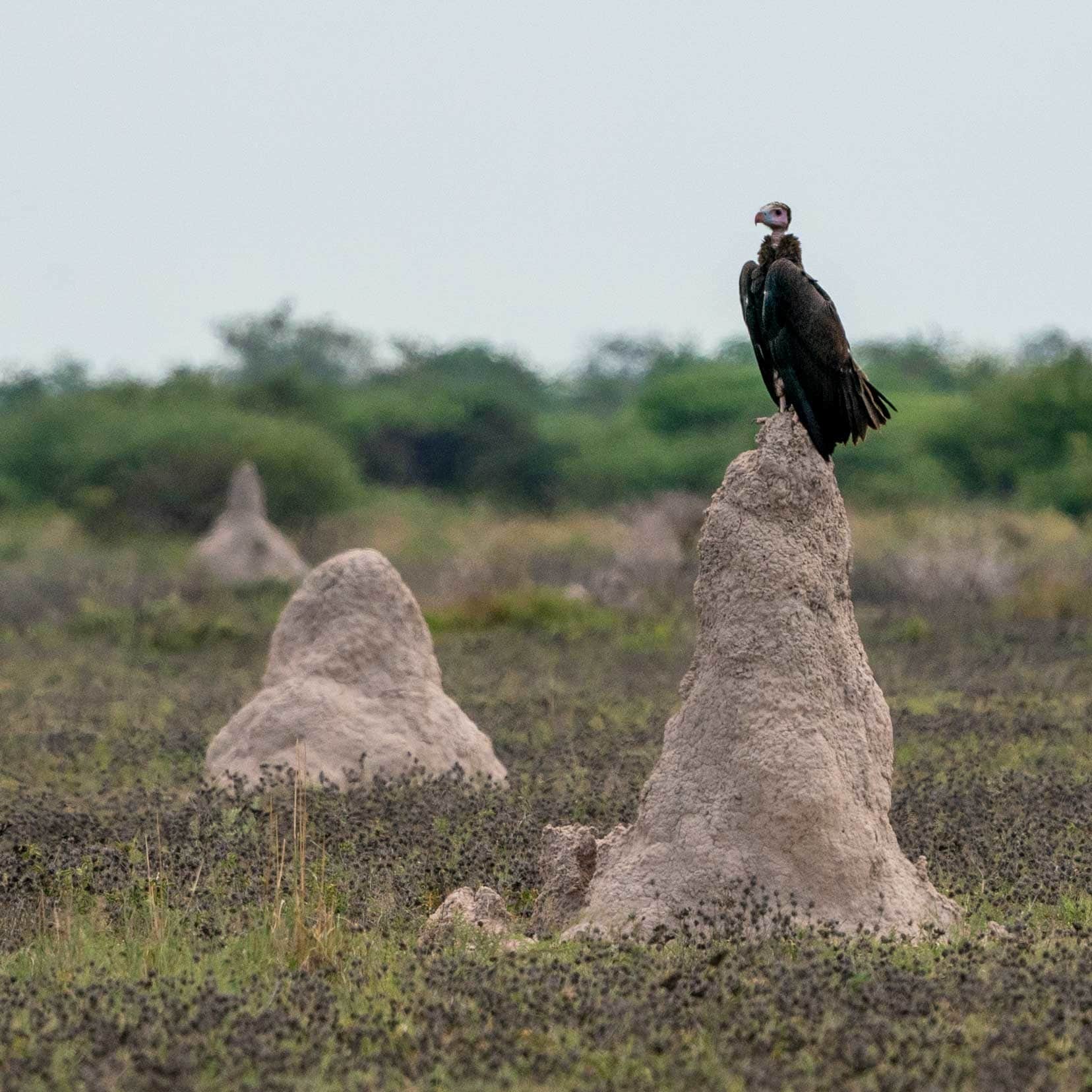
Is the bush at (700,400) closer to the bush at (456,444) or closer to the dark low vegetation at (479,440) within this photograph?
the dark low vegetation at (479,440)

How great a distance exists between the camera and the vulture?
5789 mm

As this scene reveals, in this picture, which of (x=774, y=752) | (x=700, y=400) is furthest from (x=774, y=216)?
(x=700, y=400)

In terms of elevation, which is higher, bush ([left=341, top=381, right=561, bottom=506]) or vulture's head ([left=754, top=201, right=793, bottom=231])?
bush ([left=341, top=381, right=561, bottom=506])

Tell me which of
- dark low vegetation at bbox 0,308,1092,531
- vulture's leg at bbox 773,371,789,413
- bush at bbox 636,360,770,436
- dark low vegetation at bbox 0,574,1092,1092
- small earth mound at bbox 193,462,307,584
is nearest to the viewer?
dark low vegetation at bbox 0,574,1092,1092

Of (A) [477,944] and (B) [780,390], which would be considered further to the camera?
(B) [780,390]

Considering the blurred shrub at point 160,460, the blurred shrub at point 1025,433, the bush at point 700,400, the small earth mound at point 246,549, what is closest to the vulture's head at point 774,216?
the small earth mound at point 246,549

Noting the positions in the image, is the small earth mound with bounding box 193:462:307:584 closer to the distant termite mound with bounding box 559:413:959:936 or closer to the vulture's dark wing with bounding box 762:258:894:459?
the distant termite mound with bounding box 559:413:959:936

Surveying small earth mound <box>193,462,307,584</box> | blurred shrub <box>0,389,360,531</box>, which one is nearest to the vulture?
small earth mound <box>193,462,307,584</box>

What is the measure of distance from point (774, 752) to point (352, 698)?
3.57 metres

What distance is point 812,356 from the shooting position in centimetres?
579

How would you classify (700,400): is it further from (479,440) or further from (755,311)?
(755,311)

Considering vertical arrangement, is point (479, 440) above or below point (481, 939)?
above

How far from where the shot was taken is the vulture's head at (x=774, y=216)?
584cm

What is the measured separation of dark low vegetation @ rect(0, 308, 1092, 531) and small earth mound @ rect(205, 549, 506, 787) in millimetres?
21654
